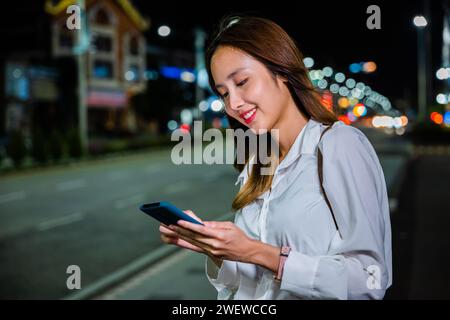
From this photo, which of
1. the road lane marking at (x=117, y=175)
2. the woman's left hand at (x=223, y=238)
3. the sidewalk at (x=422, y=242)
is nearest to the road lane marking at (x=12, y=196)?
the road lane marking at (x=117, y=175)

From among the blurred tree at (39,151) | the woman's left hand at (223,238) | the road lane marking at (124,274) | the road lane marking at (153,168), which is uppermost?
the woman's left hand at (223,238)

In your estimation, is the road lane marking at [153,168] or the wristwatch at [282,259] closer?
the wristwatch at [282,259]

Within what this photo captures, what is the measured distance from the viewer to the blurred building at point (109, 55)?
45791 millimetres

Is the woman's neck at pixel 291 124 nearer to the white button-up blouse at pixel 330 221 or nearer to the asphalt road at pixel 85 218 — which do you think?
the white button-up blouse at pixel 330 221

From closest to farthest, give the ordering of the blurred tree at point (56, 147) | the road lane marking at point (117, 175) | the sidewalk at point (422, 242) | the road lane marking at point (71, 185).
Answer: the sidewalk at point (422, 242)
the road lane marking at point (71, 185)
the road lane marking at point (117, 175)
the blurred tree at point (56, 147)

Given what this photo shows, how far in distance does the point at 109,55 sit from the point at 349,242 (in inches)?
2058

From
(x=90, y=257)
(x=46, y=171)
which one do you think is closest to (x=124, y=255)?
(x=90, y=257)

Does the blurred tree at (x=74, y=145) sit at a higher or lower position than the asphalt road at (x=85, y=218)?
higher

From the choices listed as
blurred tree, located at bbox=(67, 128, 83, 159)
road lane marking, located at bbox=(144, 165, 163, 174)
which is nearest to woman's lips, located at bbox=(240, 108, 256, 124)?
road lane marking, located at bbox=(144, 165, 163, 174)

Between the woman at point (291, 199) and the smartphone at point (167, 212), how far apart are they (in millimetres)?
23

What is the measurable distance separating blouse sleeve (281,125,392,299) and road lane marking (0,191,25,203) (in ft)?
44.5

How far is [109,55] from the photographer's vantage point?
51.6 m

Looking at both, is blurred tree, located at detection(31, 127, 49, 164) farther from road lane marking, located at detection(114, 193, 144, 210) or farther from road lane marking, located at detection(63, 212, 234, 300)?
road lane marking, located at detection(63, 212, 234, 300)

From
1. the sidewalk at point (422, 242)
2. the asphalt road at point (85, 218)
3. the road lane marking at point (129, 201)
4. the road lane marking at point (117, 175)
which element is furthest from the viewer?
the road lane marking at point (117, 175)
